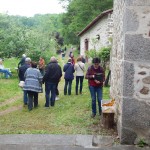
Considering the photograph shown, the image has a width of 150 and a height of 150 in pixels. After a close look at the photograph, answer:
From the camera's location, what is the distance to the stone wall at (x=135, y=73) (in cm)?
631

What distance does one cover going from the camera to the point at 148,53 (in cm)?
632

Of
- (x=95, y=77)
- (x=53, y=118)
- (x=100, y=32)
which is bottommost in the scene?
(x=53, y=118)

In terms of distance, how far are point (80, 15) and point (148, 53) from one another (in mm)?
30373

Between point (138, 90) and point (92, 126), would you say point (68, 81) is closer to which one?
point (92, 126)

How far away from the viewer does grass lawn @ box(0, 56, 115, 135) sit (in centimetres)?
766

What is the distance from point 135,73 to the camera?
6.43 meters

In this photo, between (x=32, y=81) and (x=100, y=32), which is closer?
(x=32, y=81)

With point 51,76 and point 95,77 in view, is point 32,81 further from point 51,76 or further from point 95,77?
point 95,77

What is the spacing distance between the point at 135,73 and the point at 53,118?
11.0 ft

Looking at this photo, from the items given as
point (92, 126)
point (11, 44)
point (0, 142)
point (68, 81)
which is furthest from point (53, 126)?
point (11, 44)

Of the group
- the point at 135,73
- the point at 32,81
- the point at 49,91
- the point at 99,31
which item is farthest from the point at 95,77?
the point at 99,31

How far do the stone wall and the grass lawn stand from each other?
92cm

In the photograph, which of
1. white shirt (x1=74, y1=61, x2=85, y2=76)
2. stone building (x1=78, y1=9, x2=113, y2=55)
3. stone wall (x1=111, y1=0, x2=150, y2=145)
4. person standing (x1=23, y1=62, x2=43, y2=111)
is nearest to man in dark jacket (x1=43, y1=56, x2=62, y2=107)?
person standing (x1=23, y1=62, x2=43, y2=111)

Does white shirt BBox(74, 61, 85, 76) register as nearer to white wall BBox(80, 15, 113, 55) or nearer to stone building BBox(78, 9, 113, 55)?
stone building BBox(78, 9, 113, 55)
